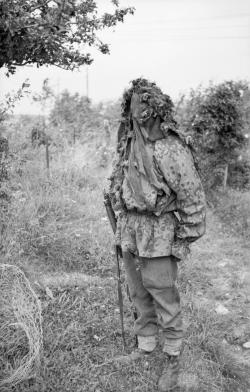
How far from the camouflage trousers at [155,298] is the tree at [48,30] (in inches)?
54.0

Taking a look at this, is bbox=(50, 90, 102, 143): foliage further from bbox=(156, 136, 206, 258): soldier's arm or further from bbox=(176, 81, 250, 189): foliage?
bbox=(156, 136, 206, 258): soldier's arm

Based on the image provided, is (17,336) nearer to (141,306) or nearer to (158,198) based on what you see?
(141,306)

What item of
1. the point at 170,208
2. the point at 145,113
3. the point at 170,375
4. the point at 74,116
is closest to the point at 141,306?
the point at 170,375

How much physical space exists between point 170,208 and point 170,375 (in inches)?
45.6

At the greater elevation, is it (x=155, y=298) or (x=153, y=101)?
(x=153, y=101)

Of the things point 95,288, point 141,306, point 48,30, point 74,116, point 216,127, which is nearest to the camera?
point 48,30

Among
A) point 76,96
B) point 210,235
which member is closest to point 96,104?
point 76,96

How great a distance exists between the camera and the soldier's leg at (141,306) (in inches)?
127

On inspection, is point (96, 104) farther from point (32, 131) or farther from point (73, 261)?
point (73, 261)

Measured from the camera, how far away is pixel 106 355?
134 inches

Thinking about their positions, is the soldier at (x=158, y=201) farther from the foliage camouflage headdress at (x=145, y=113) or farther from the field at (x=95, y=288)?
the field at (x=95, y=288)

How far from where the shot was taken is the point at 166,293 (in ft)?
10.0

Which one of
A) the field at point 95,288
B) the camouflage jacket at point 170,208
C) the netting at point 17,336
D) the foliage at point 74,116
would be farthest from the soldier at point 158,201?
the foliage at point 74,116

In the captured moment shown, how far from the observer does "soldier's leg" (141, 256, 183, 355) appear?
299 cm
